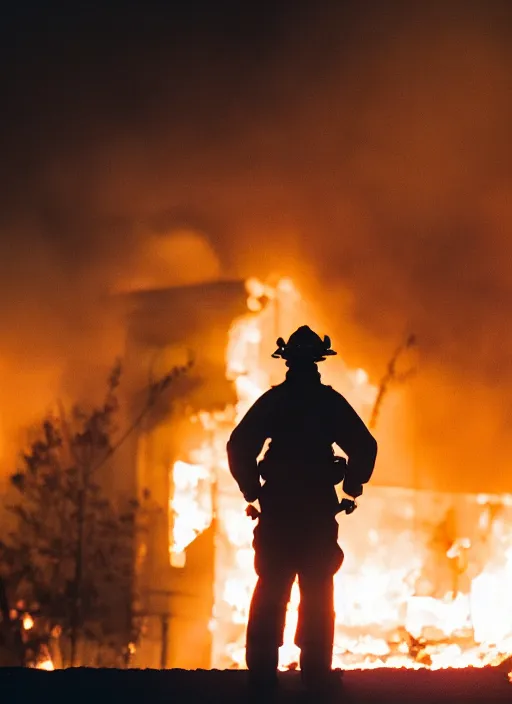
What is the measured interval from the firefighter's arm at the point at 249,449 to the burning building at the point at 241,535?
7.04 metres

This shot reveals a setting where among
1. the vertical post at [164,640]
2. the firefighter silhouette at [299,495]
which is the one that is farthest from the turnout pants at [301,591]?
the vertical post at [164,640]

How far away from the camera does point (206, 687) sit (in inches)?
244

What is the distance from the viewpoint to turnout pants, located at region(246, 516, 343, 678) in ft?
19.8

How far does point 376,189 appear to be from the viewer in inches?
661

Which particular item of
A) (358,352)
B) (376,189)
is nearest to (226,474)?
(358,352)

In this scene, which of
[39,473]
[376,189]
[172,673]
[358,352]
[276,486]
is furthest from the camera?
[376,189]

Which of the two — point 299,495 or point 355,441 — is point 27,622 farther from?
point 355,441

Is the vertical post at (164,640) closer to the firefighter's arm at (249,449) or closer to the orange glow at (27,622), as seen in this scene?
the orange glow at (27,622)

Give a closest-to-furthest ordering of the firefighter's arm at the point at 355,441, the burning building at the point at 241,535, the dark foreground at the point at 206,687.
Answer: the dark foreground at the point at 206,687 → the firefighter's arm at the point at 355,441 → the burning building at the point at 241,535

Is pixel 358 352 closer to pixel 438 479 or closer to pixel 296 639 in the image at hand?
pixel 438 479

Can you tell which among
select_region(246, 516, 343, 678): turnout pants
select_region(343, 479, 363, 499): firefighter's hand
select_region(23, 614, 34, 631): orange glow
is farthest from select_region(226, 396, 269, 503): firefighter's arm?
select_region(23, 614, 34, 631): orange glow

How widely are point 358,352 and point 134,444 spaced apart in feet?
11.8

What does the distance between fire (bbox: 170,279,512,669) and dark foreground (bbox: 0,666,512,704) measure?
19.7 feet

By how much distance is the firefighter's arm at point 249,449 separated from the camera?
6066 mm
